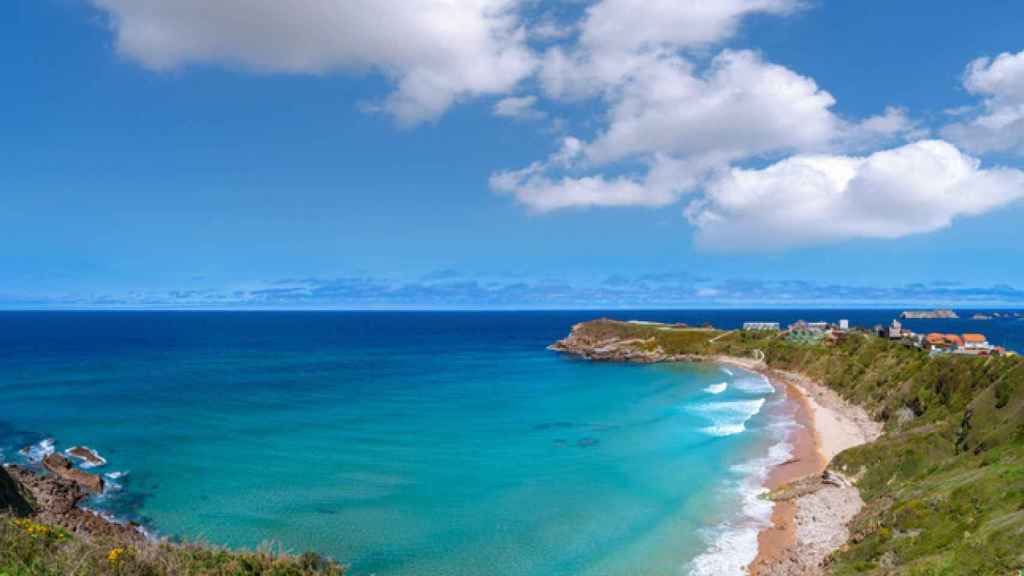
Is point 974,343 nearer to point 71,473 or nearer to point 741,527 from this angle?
point 741,527

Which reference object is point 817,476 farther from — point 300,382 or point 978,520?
point 300,382

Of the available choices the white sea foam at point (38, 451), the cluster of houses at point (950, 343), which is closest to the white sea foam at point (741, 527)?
the cluster of houses at point (950, 343)

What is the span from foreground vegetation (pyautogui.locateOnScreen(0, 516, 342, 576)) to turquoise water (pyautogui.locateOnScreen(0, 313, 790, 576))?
12.1 meters

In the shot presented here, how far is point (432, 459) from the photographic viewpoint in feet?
156

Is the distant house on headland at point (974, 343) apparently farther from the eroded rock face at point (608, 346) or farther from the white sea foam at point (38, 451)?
the white sea foam at point (38, 451)

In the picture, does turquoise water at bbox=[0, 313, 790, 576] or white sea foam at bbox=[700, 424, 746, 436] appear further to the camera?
white sea foam at bbox=[700, 424, 746, 436]

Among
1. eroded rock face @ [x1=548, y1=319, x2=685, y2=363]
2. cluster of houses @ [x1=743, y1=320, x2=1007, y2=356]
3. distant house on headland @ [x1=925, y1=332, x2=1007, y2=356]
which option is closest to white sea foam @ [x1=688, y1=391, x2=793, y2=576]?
cluster of houses @ [x1=743, y1=320, x2=1007, y2=356]

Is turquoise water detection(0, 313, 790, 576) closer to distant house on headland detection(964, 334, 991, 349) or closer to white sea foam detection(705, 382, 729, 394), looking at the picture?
white sea foam detection(705, 382, 729, 394)

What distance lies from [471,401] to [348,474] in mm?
33533

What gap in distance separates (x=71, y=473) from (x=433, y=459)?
82.4ft

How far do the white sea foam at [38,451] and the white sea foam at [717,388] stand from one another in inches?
2905

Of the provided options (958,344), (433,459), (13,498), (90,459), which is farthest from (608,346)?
(13,498)

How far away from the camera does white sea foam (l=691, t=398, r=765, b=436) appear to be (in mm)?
57859

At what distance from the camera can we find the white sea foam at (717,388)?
83.2 m
